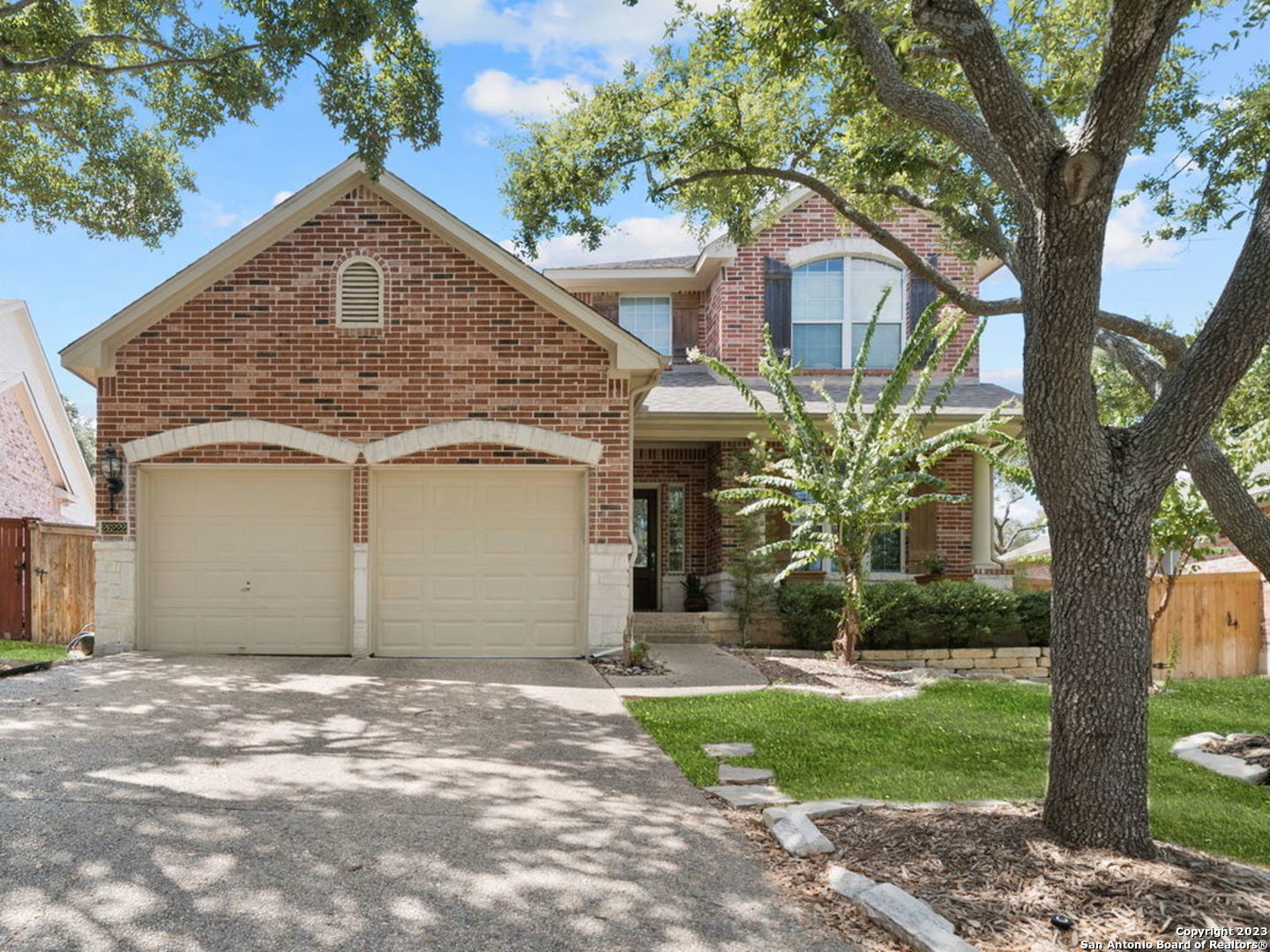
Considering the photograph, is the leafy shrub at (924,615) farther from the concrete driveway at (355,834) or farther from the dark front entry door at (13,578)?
the dark front entry door at (13,578)

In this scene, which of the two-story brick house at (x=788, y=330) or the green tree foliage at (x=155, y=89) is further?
the two-story brick house at (x=788, y=330)

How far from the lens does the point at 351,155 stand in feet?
36.6

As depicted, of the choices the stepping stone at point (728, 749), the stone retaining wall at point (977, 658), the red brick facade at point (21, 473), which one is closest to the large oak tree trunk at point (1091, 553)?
the stepping stone at point (728, 749)

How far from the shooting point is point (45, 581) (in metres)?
15.2

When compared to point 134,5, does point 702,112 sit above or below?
below

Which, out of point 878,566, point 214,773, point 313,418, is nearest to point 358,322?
point 313,418

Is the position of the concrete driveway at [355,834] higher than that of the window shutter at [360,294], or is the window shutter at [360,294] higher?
the window shutter at [360,294]

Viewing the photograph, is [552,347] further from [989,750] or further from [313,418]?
[989,750]

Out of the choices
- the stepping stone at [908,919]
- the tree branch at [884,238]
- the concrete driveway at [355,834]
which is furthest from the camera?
the tree branch at [884,238]

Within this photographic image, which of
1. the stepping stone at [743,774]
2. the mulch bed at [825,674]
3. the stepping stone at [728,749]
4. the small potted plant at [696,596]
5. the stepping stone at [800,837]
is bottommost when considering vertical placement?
the mulch bed at [825,674]

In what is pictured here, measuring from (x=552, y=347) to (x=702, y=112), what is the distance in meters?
3.19

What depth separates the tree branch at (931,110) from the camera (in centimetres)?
555

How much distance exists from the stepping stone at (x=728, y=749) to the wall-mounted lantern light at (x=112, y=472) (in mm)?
7927

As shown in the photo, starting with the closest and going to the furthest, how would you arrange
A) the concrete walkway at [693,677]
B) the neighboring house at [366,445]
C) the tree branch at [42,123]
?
the concrete walkway at [693,677]
the neighboring house at [366,445]
the tree branch at [42,123]
